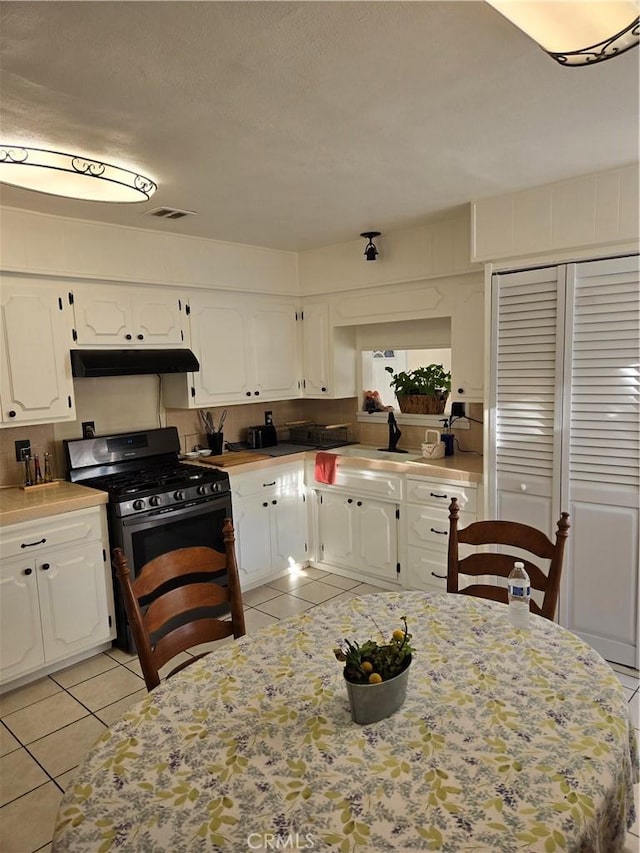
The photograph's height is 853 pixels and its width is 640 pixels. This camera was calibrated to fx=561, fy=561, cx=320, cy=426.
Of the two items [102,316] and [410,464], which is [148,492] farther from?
[410,464]

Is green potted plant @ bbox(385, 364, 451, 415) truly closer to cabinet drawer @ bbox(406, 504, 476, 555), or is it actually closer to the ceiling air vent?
cabinet drawer @ bbox(406, 504, 476, 555)

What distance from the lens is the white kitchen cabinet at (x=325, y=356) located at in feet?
14.6

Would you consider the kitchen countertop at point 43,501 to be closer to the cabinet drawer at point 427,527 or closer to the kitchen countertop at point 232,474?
the kitchen countertop at point 232,474

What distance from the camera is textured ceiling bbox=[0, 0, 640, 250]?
4.61 ft

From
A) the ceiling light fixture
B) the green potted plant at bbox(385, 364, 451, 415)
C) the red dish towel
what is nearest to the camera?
the ceiling light fixture

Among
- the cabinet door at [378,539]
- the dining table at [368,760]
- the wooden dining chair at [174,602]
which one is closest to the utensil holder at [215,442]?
the cabinet door at [378,539]

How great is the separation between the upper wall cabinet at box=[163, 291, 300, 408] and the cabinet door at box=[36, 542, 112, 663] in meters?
1.29

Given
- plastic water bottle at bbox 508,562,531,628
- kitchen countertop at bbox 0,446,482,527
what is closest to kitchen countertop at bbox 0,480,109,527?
kitchen countertop at bbox 0,446,482,527

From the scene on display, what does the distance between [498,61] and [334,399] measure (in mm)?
3318

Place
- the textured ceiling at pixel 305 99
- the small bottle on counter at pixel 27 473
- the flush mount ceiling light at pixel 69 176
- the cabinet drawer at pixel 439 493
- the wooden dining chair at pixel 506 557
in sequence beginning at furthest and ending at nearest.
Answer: the cabinet drawer at pixel 439 493
the small bottle on counter at pixel 27 473
the flush mount ceiling light at pixel 69 176
the wooden dining chair at pixel 506 557
the textured ceiling at pixel 305 99

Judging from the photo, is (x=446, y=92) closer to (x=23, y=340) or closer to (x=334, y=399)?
(x=23, y=340)

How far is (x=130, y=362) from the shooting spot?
343 cm

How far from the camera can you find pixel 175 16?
1.36m

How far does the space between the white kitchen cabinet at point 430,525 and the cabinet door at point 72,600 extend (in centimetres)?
192
